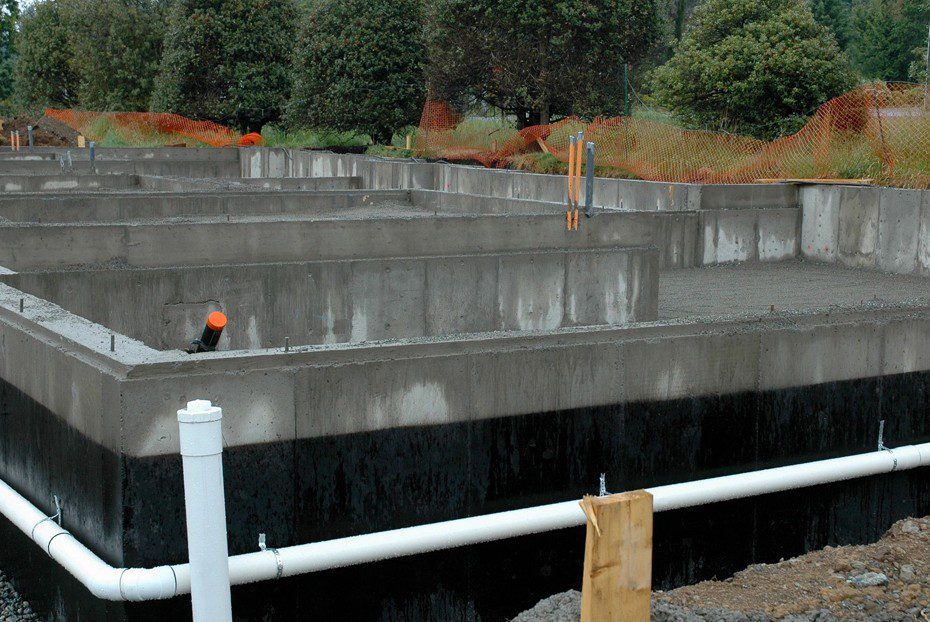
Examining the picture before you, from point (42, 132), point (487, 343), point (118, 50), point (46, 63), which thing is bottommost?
point (487, 343)

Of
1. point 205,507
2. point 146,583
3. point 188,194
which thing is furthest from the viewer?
point 188,194

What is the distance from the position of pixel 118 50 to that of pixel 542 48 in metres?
26.3

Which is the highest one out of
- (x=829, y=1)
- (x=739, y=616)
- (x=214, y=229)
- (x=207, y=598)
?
(x=829, y=1)

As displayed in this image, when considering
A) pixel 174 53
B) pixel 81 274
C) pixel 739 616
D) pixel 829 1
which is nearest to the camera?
pixel 739 616

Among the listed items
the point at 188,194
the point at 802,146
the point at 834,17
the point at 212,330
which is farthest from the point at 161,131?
the point at 834,17

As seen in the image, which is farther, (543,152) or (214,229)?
(543,152)

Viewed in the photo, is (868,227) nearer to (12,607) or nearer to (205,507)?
(12,607)

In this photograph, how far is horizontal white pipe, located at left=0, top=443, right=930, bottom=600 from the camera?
5902mm

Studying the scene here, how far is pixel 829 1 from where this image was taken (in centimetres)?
6303

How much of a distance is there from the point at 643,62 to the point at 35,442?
2626 centimetres

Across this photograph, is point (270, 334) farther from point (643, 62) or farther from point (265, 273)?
Answer: point (643, 62)

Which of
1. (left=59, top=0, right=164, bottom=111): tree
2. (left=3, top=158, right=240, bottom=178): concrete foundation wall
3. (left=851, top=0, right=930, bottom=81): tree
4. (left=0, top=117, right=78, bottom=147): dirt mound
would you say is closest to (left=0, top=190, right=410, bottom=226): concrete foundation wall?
(left=3, top=158, right=240, bottom=178): concrete foundation wall

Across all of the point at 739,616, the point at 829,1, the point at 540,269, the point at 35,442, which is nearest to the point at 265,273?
the point at 540,269

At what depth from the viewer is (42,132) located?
3894cm
